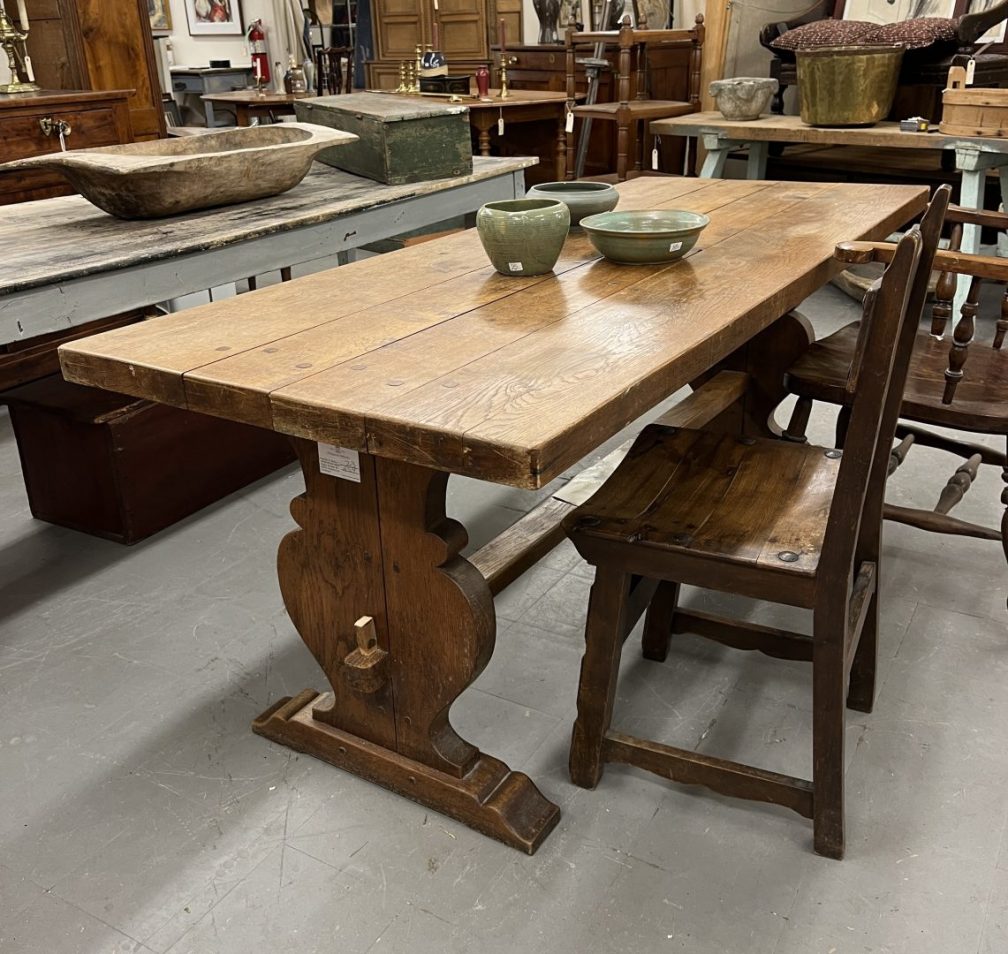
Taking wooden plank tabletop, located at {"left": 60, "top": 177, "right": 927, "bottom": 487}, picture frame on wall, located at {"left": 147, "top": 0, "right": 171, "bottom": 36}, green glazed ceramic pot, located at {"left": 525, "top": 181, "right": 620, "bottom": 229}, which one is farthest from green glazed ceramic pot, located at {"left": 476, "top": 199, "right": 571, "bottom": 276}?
picture frame on wall, located at {"left": 147, "top": 0, "right": 171, "bottom": 36}

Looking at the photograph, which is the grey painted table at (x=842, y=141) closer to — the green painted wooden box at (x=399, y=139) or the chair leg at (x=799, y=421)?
the chair leg at (x=799, y=421)

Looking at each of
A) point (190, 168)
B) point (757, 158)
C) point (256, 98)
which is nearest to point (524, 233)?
point (190, 168)

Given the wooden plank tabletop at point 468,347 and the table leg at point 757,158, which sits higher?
the wooden plank tabletop at point 468,347

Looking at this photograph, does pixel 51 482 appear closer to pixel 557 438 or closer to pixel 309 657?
pixel 309 657

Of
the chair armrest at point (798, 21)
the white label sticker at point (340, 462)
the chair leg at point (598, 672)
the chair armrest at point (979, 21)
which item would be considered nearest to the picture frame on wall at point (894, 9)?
the chair armrest at point (798, 21)

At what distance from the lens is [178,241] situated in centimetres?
224

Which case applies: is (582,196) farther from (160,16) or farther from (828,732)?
(160,16)

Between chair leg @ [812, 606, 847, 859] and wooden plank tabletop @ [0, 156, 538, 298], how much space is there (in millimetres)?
1576

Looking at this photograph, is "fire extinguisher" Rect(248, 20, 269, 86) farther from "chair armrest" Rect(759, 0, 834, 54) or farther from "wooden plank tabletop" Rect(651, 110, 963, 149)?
"chair armrest" Rect(759, 0, 834, 54)

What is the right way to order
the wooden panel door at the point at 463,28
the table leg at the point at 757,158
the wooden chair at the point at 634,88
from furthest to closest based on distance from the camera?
the wooden panel door at the point at 463,28 → the wooden chair at the point at 634,88 → the table leg at the point at 757,158

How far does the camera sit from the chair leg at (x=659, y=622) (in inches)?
77.4

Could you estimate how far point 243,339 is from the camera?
4.92 ft

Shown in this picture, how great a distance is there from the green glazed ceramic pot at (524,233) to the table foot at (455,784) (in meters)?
0.86

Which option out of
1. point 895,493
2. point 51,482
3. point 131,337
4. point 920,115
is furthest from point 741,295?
point 920,115
